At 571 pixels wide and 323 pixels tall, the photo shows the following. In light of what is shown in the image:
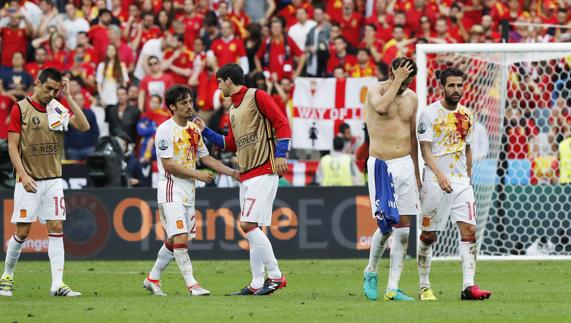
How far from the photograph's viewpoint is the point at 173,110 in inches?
537

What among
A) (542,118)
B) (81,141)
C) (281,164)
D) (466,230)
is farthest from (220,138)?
(81,141)

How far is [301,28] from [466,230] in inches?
549

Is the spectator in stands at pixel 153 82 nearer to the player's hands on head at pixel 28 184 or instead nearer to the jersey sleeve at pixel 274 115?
the player's hands on head at pixel 28 184

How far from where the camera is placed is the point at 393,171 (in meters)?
12.6

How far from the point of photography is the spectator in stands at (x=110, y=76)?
25500 mm

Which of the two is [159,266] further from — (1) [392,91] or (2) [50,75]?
(1) [392,91]

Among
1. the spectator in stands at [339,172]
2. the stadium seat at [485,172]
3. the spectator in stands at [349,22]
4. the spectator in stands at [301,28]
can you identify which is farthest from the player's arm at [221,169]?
the spectator in stands at [349,22]

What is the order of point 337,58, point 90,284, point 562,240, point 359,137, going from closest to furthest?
point 90,284, point 562,240, point 359,137, point 337,58

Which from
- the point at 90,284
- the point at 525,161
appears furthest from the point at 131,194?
the point at 525,161

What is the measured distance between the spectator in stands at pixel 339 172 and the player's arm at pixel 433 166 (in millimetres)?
8489

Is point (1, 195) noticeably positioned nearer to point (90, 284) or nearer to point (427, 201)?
point (90, 284)

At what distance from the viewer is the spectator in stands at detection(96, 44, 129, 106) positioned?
A: 25.5 m

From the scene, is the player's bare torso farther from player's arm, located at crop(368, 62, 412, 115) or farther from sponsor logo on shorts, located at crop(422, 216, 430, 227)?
sponsor logo on shorts, located at crop(422, 216, 430, 227)

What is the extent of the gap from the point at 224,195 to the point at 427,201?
738 centimetres
